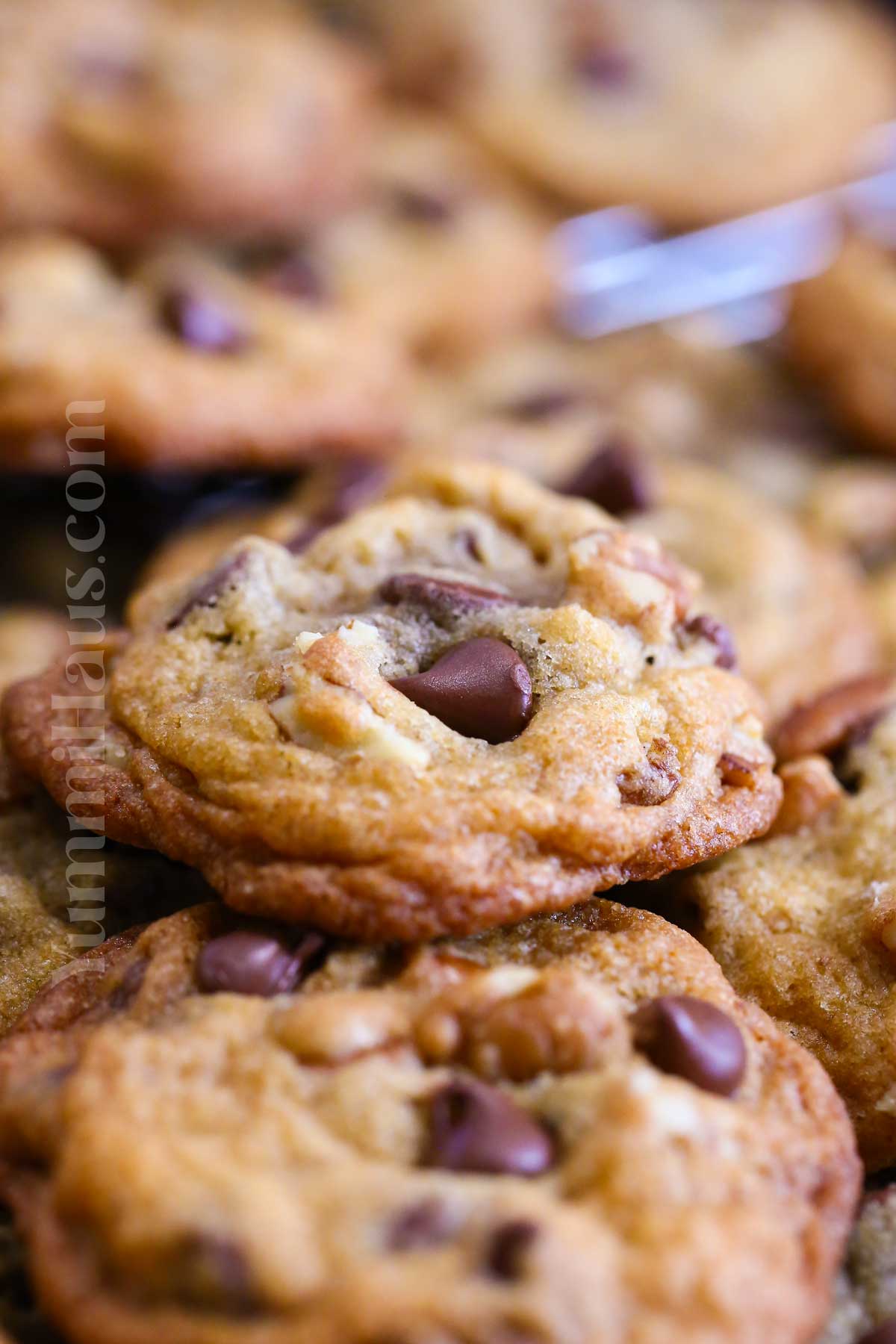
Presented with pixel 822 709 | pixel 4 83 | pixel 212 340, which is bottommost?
pixel 822 709

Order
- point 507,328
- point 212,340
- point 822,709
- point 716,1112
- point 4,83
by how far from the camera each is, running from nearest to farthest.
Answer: point 716,1112, point 822,709, point 212,340, point 4,83, point 507,328

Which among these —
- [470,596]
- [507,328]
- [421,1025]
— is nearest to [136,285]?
[507,328]

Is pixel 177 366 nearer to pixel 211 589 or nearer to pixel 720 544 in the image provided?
pixel 211 589

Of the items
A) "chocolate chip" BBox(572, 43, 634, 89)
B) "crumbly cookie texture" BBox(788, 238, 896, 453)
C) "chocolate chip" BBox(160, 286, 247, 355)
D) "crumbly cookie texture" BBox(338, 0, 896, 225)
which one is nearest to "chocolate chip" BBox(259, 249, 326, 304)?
"chocolate chip" BBox(160, 286, 247, 355)

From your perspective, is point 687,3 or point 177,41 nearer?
point 177,41

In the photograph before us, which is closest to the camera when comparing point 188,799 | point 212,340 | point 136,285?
point 188,799

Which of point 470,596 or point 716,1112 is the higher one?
point 470,596

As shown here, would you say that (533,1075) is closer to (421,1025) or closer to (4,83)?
(421,1025)
